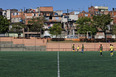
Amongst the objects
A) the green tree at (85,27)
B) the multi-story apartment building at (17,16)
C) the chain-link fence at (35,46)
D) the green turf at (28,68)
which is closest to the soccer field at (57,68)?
the green turf at (28,68)

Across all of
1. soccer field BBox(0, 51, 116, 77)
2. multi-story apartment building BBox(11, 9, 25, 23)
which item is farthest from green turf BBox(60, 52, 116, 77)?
multi-story apartment building BBox(11, 9, 25, 23)

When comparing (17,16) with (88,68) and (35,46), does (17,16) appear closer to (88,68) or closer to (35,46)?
(35,46)

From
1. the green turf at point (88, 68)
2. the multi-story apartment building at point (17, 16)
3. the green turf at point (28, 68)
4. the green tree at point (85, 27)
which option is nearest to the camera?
the green turf at point (88, 68)

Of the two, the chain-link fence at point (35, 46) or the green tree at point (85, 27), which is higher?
the green tree at point (85, 27)

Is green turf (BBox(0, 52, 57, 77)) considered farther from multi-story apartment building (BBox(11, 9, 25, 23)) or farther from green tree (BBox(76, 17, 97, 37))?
multi-story apartment building (BBox(11, 9, 25, 23))

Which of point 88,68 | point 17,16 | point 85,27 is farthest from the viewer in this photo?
point 17,16

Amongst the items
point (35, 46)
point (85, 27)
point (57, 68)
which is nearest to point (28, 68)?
point (57, 68)

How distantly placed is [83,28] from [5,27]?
26.9 meters

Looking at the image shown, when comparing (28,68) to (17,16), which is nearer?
(28,68)

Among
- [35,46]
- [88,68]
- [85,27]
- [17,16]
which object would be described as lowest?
[88,68]

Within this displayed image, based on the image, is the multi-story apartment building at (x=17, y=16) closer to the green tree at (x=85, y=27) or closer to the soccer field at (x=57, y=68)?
the green tree at (x=85, y=27)

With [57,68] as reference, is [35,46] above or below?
above

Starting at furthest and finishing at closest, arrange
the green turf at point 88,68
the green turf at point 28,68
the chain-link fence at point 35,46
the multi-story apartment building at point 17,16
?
the multi-story apartment building at point 17,16 → the chain-link fence at point 35,46 → the green turf at point 28,68 → the green turf at point 88,68

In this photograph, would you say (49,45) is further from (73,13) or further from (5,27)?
(73,13)
